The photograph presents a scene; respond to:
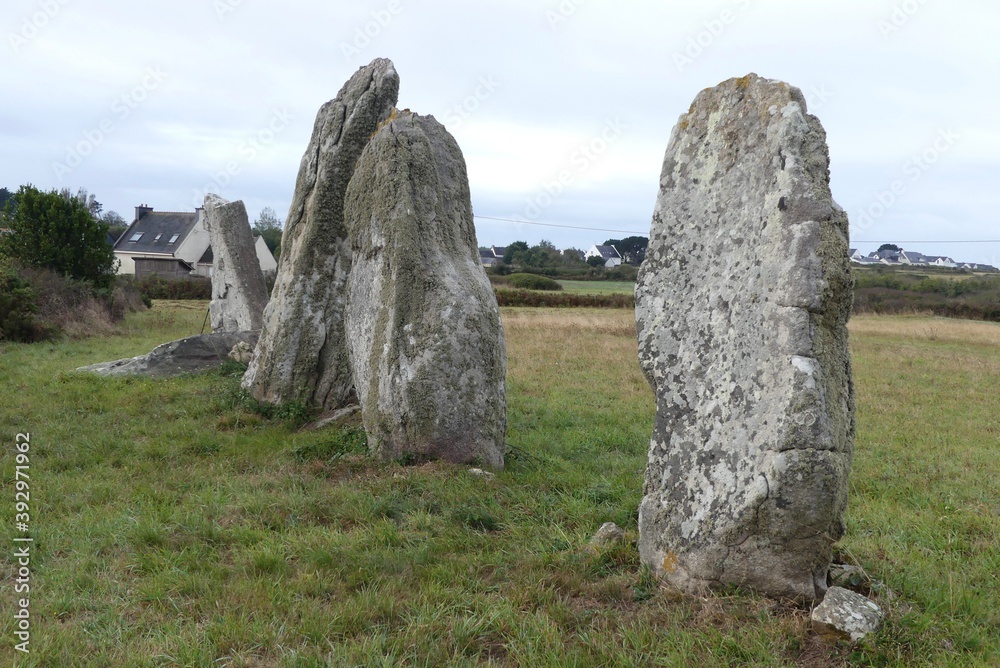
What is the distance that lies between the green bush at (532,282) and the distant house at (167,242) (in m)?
15.6

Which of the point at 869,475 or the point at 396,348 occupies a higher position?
the point at 396,348

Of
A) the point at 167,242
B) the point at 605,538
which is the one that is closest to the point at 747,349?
the point at 605,538

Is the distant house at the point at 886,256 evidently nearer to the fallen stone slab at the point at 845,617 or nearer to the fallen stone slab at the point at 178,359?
the fallen stone slab at the point at 178,359

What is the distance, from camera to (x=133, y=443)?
809 cm

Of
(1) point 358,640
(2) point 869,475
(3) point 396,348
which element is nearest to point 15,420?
(3) point 396,348

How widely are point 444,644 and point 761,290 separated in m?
2.63

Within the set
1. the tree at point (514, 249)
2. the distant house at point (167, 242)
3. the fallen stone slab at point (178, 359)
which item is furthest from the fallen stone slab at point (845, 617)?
the tree at point (514, 249)

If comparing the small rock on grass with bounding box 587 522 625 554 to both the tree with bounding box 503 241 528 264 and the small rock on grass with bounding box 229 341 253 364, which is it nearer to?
the small rock on grass with bounding box 229 341 253 364

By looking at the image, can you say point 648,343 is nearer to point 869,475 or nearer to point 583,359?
point 869,475

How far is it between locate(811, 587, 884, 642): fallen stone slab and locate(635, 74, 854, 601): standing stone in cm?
23

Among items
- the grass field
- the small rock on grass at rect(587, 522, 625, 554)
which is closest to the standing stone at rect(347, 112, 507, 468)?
the grass field

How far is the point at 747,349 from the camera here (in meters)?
4.43

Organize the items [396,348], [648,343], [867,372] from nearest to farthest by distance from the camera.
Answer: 1. [648,343]
2. [396,348]
3. [867,372]

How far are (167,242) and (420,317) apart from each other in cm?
4902
